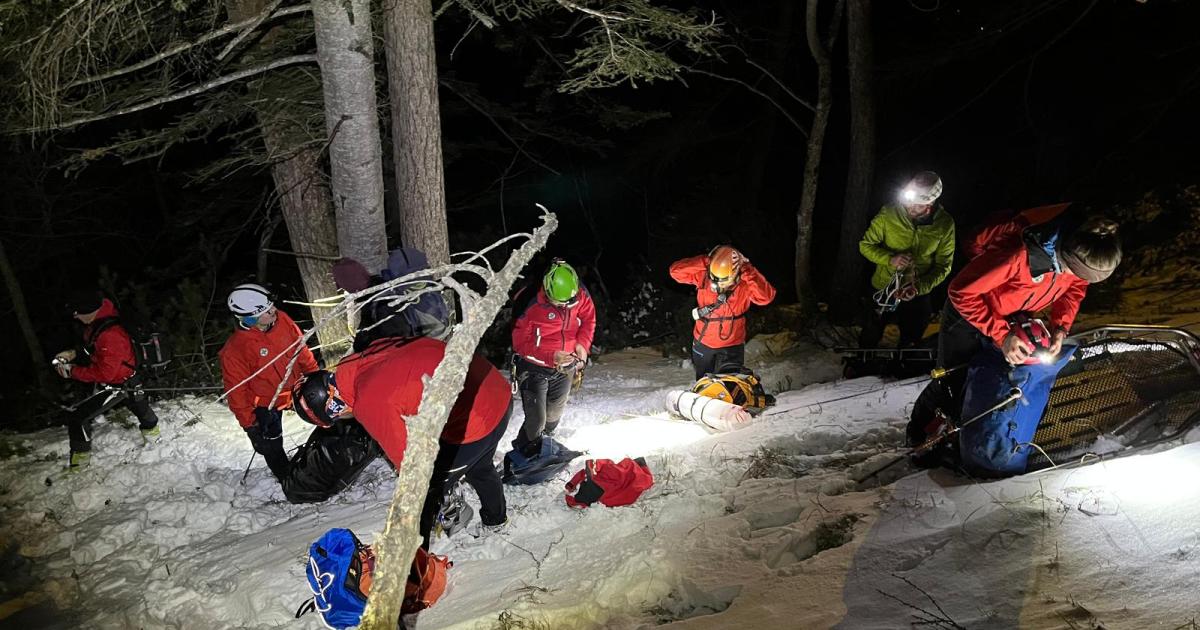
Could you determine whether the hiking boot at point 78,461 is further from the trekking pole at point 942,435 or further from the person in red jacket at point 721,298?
the trekking pole at point 942,435

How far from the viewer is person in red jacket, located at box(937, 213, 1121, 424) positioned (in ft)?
13.2

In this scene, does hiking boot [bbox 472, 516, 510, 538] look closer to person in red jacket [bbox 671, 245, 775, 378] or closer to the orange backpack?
the orange backpack

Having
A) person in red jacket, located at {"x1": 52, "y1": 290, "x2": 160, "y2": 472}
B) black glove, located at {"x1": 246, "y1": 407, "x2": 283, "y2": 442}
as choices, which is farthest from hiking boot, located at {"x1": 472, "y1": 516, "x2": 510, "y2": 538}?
person in red jacket, located at {"x1": 52, "y1": 290, "x2": 160, "y2": 472}

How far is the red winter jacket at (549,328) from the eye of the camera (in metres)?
6.29

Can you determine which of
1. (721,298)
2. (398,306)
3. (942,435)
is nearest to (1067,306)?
(942,435)

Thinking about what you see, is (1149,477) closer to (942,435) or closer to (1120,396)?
(1120,396)

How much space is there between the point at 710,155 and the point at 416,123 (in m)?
15.1

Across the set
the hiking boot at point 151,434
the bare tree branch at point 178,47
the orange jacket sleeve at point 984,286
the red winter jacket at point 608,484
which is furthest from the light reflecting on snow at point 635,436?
the bare tree branch at point 178,47

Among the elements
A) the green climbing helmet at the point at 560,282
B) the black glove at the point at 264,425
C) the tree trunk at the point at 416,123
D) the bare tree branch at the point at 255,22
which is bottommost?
the black glove at the point at 264,425

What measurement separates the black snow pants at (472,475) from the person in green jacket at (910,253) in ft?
14.8

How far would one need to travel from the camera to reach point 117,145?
6906 millimetres

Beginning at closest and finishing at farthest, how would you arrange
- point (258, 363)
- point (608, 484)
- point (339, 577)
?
point (339, 577) < point (608, 484) < point (258, 363)

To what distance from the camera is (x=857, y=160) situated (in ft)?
37.0

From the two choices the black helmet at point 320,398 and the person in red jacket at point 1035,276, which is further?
the black helmet at point 320,398
